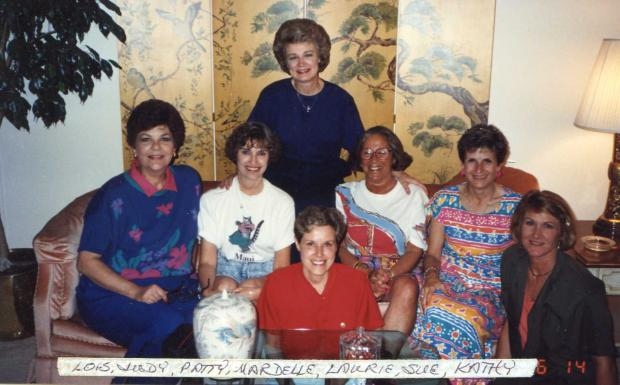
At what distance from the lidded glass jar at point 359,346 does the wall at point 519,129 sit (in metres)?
2.41

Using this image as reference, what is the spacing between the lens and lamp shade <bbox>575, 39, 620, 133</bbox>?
9.80 ft

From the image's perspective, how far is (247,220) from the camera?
259 cm

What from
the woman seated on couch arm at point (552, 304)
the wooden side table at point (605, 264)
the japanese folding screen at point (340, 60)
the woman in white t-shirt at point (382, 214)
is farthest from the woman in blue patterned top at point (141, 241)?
the wooden side table at point (605, 264)

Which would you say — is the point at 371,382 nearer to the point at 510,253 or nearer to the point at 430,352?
the point at 430,352

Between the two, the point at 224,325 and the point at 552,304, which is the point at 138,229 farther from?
the point at 552,304

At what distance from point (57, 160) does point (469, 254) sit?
109 inches

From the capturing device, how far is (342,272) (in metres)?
2.20

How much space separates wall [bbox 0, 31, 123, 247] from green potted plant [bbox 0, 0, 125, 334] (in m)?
0.63

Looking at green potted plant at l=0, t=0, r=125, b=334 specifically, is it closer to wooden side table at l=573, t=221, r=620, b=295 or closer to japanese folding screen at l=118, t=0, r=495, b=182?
japanese folding screen at l=118, t=0, r=495, b=182

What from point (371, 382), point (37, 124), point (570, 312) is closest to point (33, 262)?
point (37, 124)

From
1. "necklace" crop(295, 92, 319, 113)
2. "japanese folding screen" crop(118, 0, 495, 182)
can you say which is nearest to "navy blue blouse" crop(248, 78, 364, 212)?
"necklace" crop(295, 92, 319, 113)

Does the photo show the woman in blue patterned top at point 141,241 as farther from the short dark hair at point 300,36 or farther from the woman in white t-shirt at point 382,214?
the woman in white t-shirt at point 382,214

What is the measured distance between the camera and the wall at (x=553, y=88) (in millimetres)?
3672

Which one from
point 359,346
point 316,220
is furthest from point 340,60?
point 359,346
